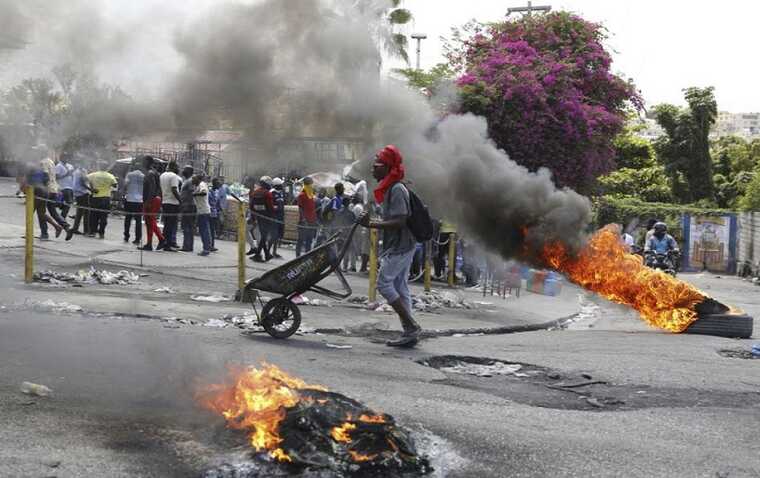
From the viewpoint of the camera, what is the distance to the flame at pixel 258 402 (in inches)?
183

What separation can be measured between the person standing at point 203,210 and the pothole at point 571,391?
28.0 ft

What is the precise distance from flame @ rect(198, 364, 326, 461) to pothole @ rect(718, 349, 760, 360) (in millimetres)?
5160

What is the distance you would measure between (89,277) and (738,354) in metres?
8.35

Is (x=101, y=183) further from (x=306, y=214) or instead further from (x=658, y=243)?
(x=658, y=243)

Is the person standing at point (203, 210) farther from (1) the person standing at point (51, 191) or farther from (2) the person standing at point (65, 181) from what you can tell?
(1) the person standing at point (51, 191)

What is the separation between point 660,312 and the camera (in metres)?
10.5

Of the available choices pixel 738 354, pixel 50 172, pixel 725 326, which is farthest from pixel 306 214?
pixel 738 354

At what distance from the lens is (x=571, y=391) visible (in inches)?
265

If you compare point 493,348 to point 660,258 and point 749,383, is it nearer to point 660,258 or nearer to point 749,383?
point 749,383

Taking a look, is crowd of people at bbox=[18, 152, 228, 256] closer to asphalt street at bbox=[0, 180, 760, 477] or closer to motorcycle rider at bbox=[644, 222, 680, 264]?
asphalt street at bbox=[0, 180, 760, 477]

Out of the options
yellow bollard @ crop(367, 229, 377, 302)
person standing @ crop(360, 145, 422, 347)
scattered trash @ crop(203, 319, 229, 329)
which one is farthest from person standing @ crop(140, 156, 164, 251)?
person standing @ crop(360, 145, 422, 347)

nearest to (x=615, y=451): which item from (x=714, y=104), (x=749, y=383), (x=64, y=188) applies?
(x=749, y=383)

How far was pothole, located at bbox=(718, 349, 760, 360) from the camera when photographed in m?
8.72

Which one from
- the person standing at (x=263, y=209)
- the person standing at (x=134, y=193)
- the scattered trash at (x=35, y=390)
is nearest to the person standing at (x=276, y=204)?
the person standing at (x=263, y=209)
